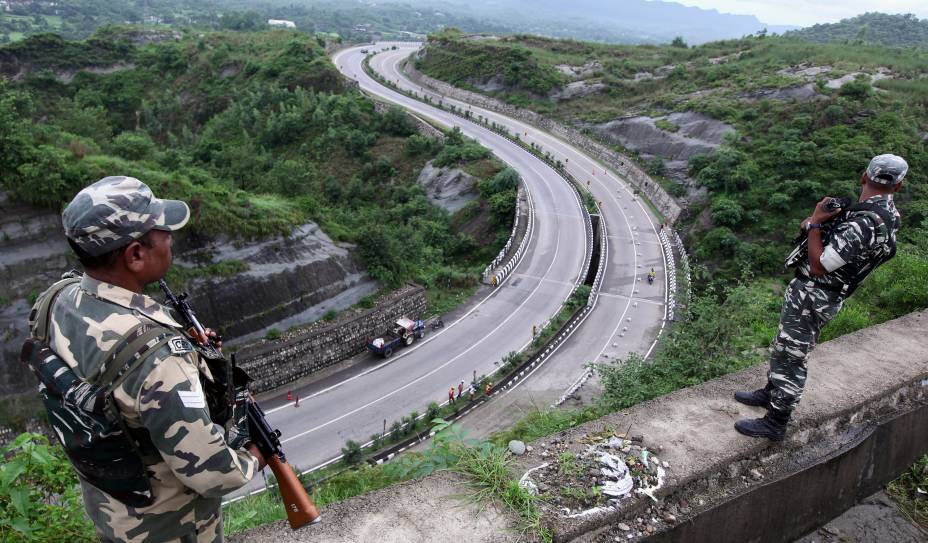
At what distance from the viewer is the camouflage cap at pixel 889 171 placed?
3.45 meters

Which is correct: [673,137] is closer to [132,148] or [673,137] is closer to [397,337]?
[397,337]

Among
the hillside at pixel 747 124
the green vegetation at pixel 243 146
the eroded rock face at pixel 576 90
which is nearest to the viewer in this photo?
the green vegetation at pixel 243 146

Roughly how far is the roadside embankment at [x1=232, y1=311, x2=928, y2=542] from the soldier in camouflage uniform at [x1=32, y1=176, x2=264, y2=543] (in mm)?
759

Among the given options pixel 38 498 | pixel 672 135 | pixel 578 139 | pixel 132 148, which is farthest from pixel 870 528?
pixel 578 139

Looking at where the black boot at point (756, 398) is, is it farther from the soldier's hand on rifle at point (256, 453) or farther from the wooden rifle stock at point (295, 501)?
the soldier's hand on rifle at point (256, 453)

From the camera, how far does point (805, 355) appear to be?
375 centimetres

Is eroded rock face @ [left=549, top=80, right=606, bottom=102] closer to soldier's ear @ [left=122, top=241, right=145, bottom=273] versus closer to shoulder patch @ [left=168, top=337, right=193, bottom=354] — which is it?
soldier's ear @ [left=122, top=241, right=145, bottom=273]

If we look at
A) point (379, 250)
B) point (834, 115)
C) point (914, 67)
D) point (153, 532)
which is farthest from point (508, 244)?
point (914, 67)

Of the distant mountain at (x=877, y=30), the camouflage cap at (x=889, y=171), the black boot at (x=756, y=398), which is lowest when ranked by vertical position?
the black boot at (x=756, y=398)

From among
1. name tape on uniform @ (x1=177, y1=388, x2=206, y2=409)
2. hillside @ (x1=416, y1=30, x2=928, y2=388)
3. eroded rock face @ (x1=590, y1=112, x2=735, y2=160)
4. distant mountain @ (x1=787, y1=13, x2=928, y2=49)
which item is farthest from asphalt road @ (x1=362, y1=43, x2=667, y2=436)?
distant mountain @ (x1=787, y1=13, x2=928, y2=49)

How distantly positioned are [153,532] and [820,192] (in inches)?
1410

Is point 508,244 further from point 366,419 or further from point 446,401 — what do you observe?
point 366,419

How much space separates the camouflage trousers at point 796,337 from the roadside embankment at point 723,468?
0.32 metres

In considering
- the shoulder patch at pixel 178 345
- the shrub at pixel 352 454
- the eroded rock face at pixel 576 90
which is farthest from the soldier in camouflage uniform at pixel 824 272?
the eroded rock face at pixel 576 90
